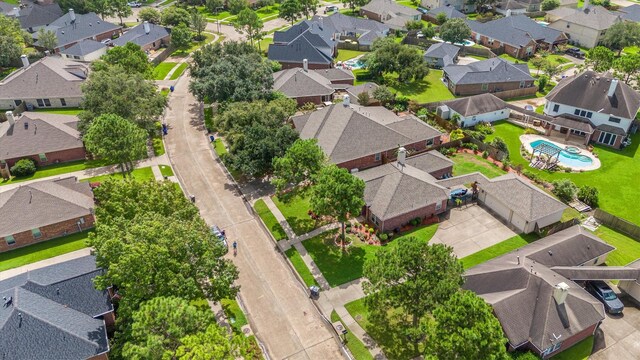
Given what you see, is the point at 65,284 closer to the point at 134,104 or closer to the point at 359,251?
the point at 359,251

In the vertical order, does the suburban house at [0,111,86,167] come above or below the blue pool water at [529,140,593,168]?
above

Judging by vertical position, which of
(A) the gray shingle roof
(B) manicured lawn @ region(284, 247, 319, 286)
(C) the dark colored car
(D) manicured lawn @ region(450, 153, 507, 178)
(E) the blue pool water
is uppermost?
(A) the gray shingle roof

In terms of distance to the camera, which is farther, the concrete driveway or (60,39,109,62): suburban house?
(60,39,109,62): suburban house

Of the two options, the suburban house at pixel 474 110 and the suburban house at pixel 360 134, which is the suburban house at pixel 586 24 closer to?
the suburban house at pixel 474 110

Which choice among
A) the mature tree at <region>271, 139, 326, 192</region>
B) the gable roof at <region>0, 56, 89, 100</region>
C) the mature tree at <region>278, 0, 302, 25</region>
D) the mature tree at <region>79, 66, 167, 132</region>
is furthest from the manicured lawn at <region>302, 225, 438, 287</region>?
the mature tree at <region>278, 0, 302, 25</region>

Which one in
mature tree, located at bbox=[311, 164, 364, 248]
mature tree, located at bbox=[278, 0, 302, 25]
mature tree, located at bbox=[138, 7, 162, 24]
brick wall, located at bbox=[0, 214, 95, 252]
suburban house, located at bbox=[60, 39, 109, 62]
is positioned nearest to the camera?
mature tree, located at bbox=[311, 164, 364, 248]

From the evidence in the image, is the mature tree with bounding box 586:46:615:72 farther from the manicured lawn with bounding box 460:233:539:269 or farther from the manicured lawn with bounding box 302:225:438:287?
the manicured lawn with bounding box 302:225:438:287

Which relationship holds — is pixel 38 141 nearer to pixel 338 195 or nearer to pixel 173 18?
pixel 338 195
